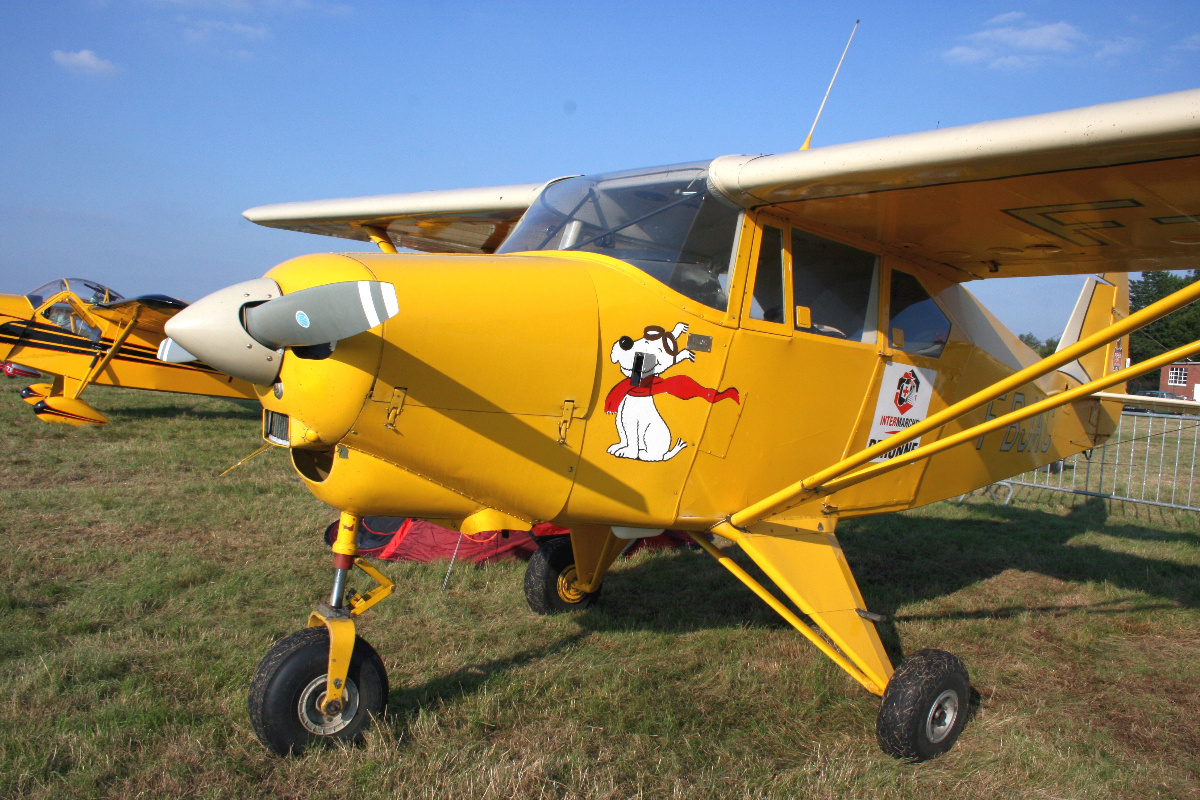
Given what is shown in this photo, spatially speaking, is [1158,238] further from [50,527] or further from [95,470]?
[95,470]

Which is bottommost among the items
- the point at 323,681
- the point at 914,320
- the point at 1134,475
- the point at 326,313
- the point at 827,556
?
the point at 323,681

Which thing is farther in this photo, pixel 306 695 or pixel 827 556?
pixel 827 556

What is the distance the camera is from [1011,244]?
411 cm

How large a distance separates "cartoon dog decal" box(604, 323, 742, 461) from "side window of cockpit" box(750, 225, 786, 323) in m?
0.54

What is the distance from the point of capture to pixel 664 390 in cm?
322

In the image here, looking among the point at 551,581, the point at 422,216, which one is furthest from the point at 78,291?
the point at 551,581

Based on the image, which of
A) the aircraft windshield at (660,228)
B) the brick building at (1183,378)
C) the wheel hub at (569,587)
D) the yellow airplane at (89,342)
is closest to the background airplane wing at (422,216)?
the aircraft windshield at (660,228)

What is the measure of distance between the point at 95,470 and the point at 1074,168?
9.34 meters

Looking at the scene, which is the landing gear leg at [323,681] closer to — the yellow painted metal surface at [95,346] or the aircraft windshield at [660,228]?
the aircraft windshield at [660,228]

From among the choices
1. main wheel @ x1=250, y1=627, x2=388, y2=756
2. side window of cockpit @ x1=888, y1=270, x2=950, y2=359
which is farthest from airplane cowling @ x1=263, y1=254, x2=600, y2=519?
side window of cockpit @ x1=888, y1=270, x2=950, y2=359

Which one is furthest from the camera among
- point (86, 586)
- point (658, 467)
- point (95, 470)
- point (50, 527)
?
point (95, 470)

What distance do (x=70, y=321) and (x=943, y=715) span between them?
48.3ft

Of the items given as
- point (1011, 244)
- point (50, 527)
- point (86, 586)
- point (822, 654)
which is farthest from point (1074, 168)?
point (50, 527)

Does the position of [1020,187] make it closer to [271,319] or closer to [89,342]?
[271,319]
